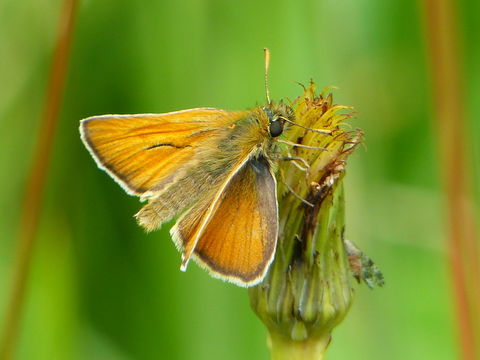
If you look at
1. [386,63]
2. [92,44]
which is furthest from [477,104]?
[92,44]

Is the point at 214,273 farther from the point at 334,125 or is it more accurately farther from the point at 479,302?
the point at 479,302

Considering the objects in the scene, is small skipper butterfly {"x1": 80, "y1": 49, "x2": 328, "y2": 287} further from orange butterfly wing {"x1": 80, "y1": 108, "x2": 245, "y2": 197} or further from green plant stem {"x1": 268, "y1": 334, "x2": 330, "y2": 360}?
green plant stem {"x1": 268, "y1": 334, "x2": 330, "y2": 360}

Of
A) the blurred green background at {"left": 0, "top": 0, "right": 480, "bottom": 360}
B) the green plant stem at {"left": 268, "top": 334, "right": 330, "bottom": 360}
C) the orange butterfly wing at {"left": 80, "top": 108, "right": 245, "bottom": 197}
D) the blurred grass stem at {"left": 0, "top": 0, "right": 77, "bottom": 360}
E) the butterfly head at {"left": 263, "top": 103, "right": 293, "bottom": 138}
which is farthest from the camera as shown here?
the blurred green background at {"left": 0, "top": 0, "right": 480, "bottom": 360}

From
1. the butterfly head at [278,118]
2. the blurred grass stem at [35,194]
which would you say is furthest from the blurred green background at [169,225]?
the butterfly head at [278,118]

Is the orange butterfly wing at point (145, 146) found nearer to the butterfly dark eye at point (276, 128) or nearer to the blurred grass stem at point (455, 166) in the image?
the butterfly dark eye at point (276, 128)

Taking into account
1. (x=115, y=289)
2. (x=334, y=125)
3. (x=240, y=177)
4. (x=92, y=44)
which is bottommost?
(x=115, y=289)

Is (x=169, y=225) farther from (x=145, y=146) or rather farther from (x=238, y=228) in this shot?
(x=238, y=228)

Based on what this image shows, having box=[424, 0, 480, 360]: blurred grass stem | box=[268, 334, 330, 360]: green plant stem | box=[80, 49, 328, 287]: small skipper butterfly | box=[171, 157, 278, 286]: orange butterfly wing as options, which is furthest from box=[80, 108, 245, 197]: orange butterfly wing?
box=[424, 0, 480, 360]: blurred grass stem
